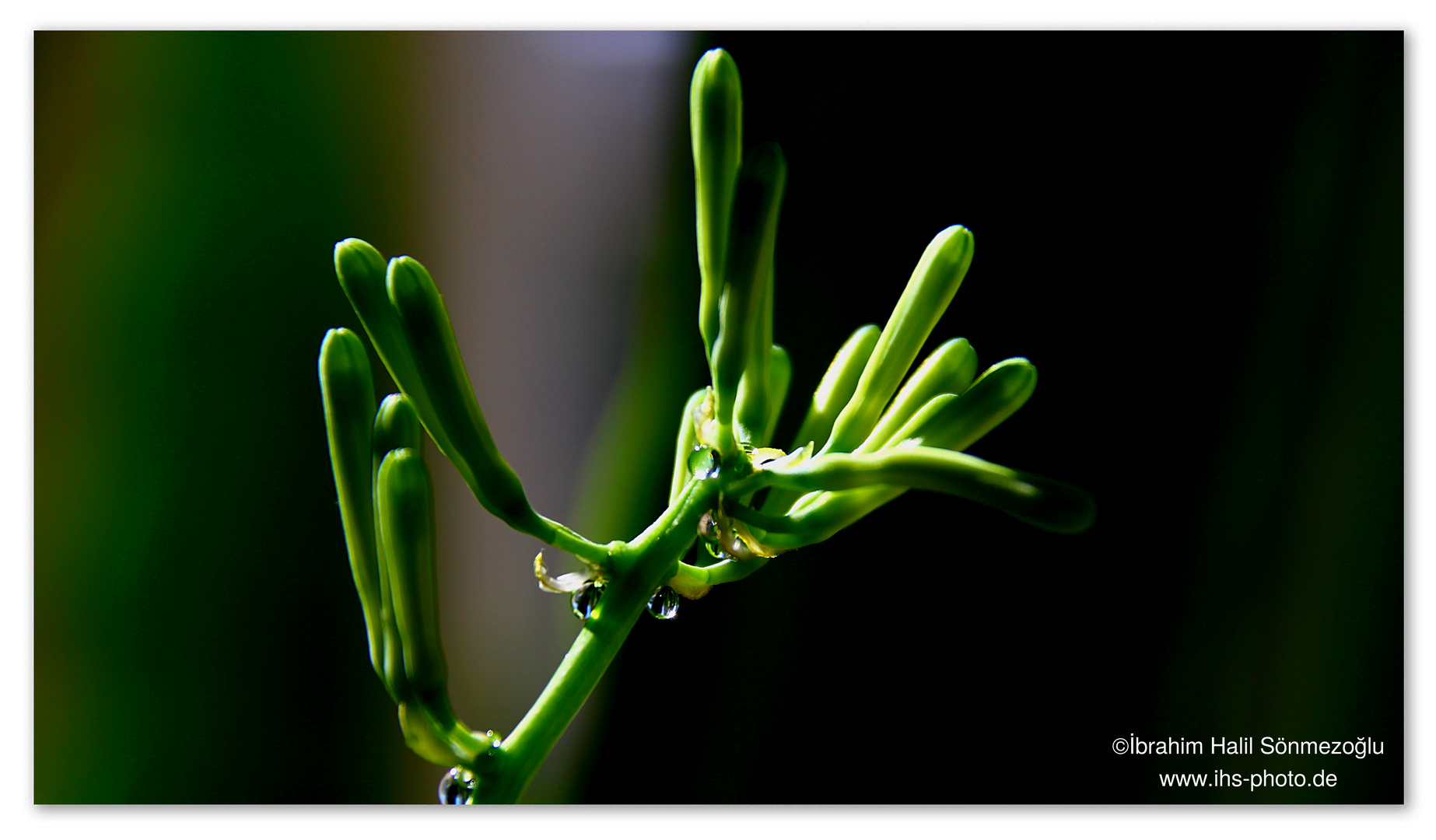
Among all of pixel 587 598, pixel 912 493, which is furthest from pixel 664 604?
pixel 912 493

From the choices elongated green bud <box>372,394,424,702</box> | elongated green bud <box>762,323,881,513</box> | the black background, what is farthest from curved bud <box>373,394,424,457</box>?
the black background

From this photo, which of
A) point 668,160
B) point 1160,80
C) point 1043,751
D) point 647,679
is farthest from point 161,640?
point 1160,80

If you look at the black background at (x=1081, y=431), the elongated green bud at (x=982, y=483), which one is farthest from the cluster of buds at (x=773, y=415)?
the black background at (x=1081, y=431)

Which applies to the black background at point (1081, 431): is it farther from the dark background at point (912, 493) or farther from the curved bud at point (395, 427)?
the curved bud at point (395, 427)

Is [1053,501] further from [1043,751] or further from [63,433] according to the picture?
[63,433]

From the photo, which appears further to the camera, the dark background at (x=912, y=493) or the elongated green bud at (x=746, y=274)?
the dark background at (x=912, y=493)

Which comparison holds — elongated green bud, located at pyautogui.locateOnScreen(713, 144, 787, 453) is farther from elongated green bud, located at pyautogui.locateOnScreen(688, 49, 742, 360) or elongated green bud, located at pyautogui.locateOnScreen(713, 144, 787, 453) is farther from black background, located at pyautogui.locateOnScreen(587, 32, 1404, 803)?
black background, located at pyautogui.locateOnScreen(587, 32, 1404, 803)
